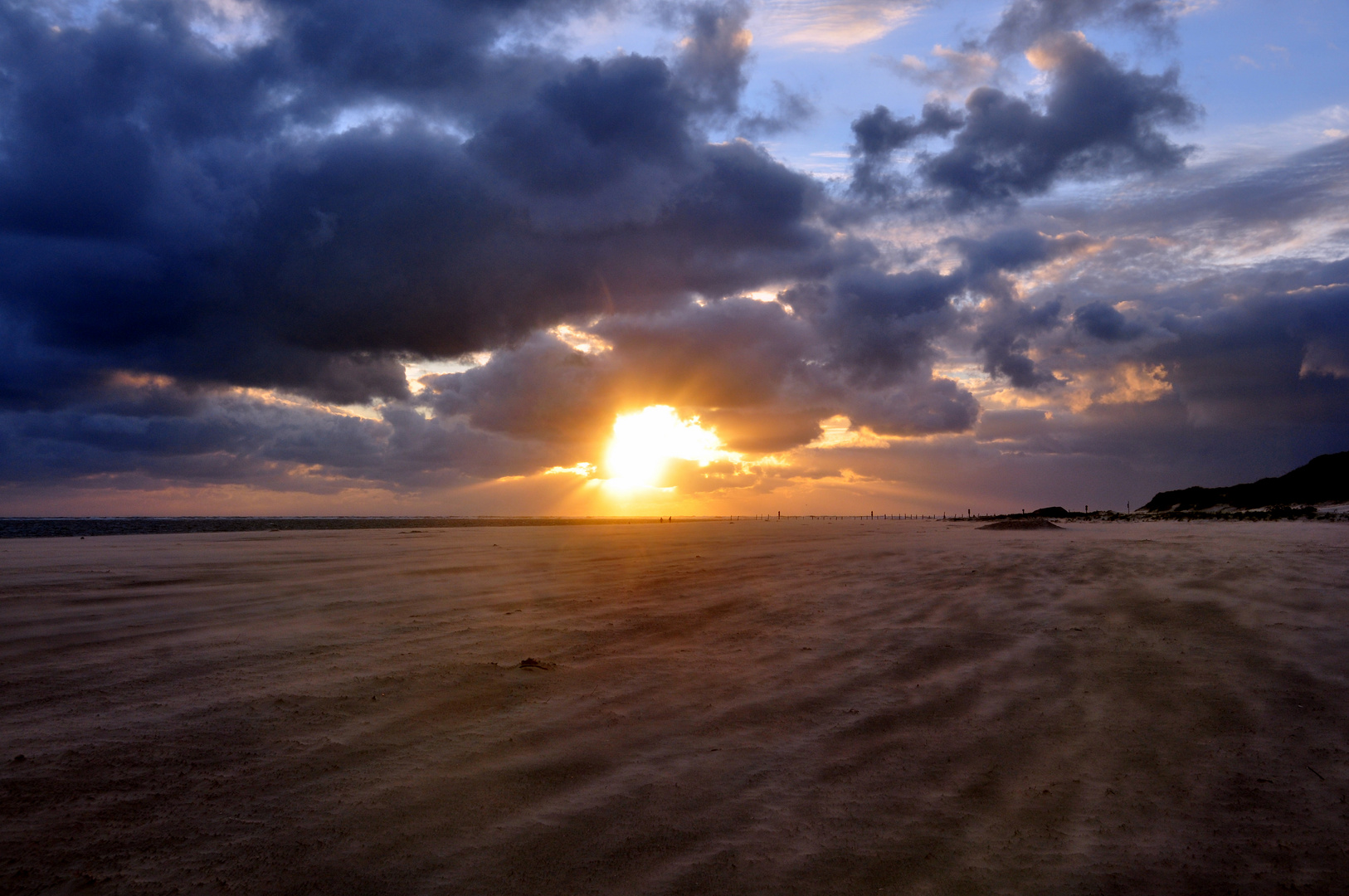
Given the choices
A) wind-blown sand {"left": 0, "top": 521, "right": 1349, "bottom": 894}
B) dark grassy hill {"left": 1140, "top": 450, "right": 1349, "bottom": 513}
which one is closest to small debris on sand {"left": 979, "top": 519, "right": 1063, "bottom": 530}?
wind-blown sand {"left": 0, "top": 521, "right": 1349, "bottom": 894}

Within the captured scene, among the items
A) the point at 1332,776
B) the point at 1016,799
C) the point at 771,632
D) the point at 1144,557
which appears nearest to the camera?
the point at 1016,799

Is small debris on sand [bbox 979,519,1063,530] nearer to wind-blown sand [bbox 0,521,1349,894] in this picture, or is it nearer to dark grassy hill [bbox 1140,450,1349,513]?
wind-blown sand [bbox 0,521,1349,894]

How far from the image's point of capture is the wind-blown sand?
3.42 meters

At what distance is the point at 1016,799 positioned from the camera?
4.06 m

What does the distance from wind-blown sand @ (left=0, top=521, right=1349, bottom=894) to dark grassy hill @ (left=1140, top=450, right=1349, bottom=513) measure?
243 feet

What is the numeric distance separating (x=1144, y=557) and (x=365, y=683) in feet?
57.0

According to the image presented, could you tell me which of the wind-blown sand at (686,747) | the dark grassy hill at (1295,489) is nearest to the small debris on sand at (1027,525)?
the wind-blown sand at (686,747)

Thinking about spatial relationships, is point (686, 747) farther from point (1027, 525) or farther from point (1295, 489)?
point (1295, 489)

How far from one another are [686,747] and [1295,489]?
295ft

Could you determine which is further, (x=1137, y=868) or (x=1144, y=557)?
(x=1144, y=557)

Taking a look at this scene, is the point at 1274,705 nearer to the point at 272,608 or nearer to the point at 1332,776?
the point at 1332,776

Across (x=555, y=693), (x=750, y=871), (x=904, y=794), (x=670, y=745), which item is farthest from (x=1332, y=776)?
(x=555, y=693)

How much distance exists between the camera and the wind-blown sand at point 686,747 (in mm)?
3420

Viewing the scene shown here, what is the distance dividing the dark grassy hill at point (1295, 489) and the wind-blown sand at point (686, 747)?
7402 centimetres
